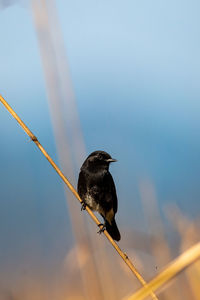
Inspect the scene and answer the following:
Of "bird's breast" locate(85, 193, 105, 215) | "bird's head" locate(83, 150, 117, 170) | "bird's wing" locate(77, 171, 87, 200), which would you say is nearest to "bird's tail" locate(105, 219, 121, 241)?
"bird's breast" locate(85, 193, 105, 215)

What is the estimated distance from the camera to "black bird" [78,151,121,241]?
3.61 meters

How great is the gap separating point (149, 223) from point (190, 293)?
0.44 m

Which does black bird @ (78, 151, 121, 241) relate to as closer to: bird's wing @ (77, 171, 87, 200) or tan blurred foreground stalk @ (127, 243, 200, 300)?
bird's wing @ (77, 171, 87, 200)

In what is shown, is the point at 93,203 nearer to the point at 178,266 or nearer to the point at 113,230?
the point at 113,230

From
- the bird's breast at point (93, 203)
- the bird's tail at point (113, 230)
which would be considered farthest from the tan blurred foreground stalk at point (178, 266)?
the bird's breast at point (93, 203)

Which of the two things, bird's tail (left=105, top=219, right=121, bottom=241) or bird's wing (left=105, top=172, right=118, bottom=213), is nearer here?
bird's tail (left=105, top=219, right=121, bottom=241)

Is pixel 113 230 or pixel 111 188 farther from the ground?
pixel 111 188

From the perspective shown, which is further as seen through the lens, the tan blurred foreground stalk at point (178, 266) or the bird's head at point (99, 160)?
the bird's head at point (99, 160)

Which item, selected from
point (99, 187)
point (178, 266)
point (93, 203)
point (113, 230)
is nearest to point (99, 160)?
point (99, 187)

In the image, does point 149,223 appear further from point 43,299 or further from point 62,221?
point 62,221

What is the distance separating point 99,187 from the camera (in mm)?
3621

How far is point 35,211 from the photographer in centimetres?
327

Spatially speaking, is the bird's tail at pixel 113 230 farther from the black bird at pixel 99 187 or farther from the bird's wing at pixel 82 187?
the bird's wing at pixel 82 187

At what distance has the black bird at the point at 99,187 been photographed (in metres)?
3.61
